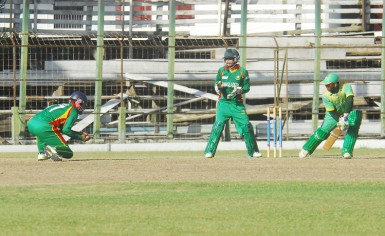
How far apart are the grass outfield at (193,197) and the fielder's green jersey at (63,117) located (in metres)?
0.59

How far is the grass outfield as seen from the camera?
514 inches

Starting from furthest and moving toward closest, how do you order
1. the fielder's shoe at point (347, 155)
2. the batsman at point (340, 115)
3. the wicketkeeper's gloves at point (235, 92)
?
the wicketkeeper's gloves at point (235, 92) < the batsman at point (340, 115) < the fielder's shoe at point (347, 155)

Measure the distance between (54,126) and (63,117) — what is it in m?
0.22

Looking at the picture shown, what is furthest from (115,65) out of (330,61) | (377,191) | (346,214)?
(346,214)

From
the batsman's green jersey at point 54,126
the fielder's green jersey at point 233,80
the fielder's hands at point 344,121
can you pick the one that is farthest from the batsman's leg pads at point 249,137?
the batsman's green jersey at point 54,126

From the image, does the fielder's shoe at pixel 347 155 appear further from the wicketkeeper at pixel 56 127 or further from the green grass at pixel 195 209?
the green grass at pixel 195 209

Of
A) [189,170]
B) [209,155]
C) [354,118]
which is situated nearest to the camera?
[189,170]

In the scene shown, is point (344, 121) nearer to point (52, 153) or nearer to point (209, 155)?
point (209, 155)

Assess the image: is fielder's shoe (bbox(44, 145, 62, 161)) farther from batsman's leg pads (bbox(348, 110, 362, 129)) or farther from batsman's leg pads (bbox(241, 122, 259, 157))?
batsman's leg pads (bbox(348, 110, 362, 129))

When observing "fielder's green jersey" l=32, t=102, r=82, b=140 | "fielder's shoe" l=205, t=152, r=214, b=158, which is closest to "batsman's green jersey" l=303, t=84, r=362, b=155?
"fielder's shoe" l=205, t=152, r=214, b=158

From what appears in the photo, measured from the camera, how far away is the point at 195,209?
14.6 m

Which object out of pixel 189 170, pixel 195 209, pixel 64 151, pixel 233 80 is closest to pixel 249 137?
pixel 233 80

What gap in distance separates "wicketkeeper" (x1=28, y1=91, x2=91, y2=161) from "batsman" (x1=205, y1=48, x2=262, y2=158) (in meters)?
2.63

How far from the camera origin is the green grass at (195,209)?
12.9 m
